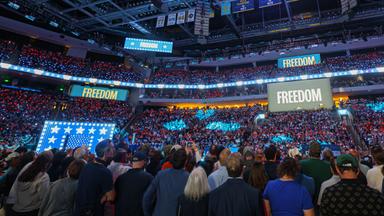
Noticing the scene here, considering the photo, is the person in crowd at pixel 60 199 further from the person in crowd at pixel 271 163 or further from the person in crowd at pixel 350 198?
the person in crowd at pixel 350 198

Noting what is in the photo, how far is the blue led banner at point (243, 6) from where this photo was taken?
15125 millimetres

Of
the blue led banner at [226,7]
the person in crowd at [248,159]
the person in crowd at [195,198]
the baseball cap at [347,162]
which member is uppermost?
the blue led banner at [226,7]

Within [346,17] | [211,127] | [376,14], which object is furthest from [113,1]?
[376,14]

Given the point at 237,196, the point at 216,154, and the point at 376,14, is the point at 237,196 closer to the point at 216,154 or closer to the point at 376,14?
the point at 216,154

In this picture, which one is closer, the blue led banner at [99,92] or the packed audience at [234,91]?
the packed audience at [234,91]

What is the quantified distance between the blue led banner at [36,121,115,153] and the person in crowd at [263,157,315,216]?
14.7m

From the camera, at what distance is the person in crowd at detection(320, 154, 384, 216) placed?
202 cm

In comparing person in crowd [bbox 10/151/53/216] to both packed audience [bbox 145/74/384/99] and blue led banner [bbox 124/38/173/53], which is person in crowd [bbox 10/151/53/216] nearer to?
blue led banner [bbox 124/38/173/53]

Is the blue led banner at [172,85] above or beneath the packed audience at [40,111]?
above

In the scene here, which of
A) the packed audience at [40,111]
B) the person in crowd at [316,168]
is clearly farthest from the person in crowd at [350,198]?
the packed audience at [40,111]

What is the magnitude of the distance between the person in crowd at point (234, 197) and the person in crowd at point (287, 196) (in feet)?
1.16

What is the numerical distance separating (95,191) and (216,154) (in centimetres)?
259

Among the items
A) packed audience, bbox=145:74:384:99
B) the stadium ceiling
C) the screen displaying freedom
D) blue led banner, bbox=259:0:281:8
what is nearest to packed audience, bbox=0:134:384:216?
blue led banner, bbox=259:0:281:8

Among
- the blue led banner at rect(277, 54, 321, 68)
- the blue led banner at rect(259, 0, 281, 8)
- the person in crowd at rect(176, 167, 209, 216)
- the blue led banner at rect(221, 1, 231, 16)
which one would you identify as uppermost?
the blue led banner at rect(277, 54, 321, 68)
